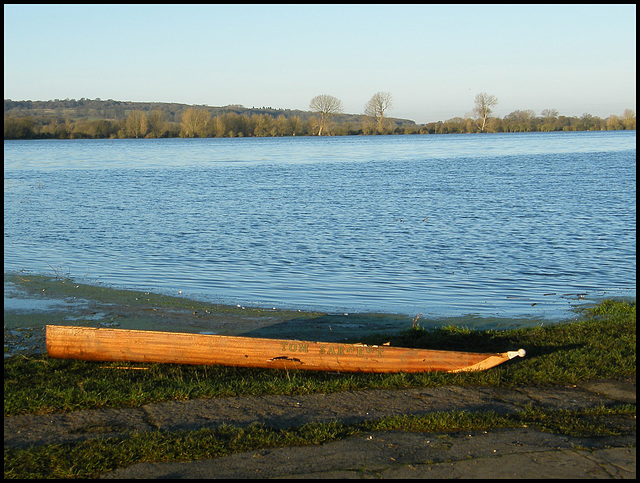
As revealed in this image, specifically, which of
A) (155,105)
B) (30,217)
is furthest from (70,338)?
(155,105)

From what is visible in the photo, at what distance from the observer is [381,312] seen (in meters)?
11.6

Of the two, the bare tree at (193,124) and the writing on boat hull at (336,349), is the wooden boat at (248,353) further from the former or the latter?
the bare tree at (193,124)

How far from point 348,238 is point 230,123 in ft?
345

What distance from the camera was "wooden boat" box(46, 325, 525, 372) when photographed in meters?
7.21

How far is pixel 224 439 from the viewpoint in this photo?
5.28 m

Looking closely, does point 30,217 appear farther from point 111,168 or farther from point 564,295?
point 111,168

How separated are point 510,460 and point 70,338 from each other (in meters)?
5.18

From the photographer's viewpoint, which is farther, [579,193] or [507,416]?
[579,193]

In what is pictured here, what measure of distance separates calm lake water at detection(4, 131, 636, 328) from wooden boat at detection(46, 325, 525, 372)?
4300mm

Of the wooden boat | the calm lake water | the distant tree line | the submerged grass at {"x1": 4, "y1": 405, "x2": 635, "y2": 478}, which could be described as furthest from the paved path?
the distant tree line

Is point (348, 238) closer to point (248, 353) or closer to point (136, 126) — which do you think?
point (248, 353)

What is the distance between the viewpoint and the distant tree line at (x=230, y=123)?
376 ft

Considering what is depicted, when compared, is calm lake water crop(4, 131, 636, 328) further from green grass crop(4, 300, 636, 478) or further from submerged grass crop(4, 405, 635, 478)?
submerged grass crop(4, 405, 635, 478)

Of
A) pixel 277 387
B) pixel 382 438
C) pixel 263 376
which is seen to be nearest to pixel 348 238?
pixel 263 376
